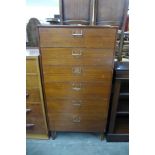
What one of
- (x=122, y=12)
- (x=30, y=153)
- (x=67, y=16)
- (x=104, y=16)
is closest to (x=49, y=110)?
(x=30, y=153)

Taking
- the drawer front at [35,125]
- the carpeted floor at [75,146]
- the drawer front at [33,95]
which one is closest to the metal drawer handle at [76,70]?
the drawer front at [33,95]

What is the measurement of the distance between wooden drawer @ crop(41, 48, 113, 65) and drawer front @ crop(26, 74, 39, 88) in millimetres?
168

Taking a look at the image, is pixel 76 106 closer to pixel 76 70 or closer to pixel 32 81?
pixel 76 70

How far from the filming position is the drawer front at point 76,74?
1.53 m

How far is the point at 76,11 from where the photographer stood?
1686 millimetres

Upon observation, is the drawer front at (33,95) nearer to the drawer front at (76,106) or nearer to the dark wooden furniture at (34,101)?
the dark wooden furniture at (34,101)

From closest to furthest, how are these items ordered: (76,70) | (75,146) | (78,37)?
Result: (78,37) < (76,70) < (75,146)

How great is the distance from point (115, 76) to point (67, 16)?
0.73 m

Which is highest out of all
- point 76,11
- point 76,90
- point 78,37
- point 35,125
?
point 76,11

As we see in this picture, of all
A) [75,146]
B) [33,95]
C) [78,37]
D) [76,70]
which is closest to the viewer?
[78,37]

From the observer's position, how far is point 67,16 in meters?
1.71

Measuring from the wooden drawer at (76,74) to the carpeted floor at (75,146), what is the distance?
27.0 inches

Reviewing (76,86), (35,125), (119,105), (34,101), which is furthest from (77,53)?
(35,125)

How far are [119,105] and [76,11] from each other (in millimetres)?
1022
